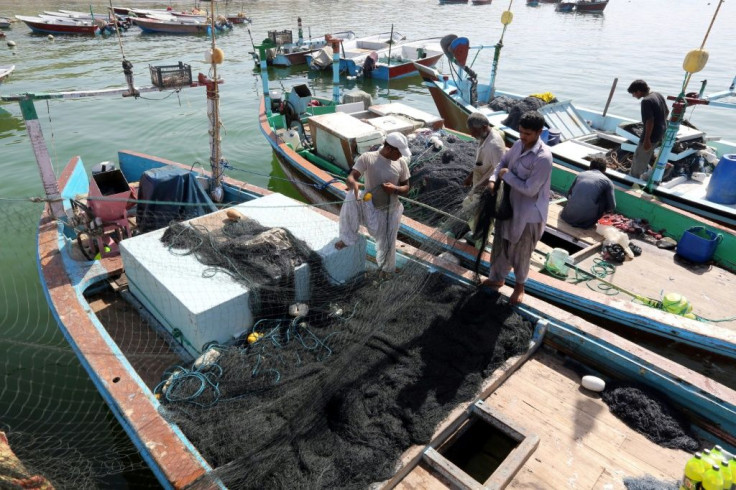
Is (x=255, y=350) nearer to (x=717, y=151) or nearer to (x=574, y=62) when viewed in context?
(x=717, y=151)

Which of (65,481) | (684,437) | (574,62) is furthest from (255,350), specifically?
(574,62)

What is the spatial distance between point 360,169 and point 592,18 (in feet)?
174

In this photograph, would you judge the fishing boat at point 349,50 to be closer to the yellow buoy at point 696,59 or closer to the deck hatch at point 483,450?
the yellow buoy at point 696,59

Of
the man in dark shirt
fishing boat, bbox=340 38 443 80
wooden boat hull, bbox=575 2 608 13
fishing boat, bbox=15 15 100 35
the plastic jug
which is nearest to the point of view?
the plastic jug

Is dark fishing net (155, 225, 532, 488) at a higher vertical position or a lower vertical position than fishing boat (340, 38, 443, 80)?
lower

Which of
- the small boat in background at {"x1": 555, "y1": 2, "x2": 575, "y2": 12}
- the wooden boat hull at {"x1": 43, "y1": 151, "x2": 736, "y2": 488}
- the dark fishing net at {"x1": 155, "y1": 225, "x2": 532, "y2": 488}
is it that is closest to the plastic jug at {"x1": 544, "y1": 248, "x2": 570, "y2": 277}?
the wooden boat hull at {"x1": 43, "y1": 151, "x2": 736, "y2": 488}

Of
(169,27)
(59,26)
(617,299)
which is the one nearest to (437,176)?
(617,299)

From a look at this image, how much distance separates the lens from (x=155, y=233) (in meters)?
4.60

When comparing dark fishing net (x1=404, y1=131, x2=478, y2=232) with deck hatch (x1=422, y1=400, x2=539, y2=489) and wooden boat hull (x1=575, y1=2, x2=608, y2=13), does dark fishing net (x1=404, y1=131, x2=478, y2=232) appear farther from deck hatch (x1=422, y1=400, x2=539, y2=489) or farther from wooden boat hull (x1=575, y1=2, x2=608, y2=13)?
wooden boat hull (x1=575, y1=2, x2=608, y2=13)

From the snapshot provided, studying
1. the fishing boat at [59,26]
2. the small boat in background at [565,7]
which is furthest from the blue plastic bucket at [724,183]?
the small boat in background at [565,7]

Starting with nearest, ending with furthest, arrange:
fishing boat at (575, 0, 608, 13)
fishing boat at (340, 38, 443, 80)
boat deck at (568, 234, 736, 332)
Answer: boat deck at (568, 234, 736, 332), fishing boat at (340, 38, 443, 80), fishing boat at (575, 0, 608, 13)

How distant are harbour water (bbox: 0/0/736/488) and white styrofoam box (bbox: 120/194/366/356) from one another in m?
1.02

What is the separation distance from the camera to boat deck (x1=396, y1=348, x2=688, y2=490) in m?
3.09

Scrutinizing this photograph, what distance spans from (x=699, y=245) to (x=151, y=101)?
17.4 m
